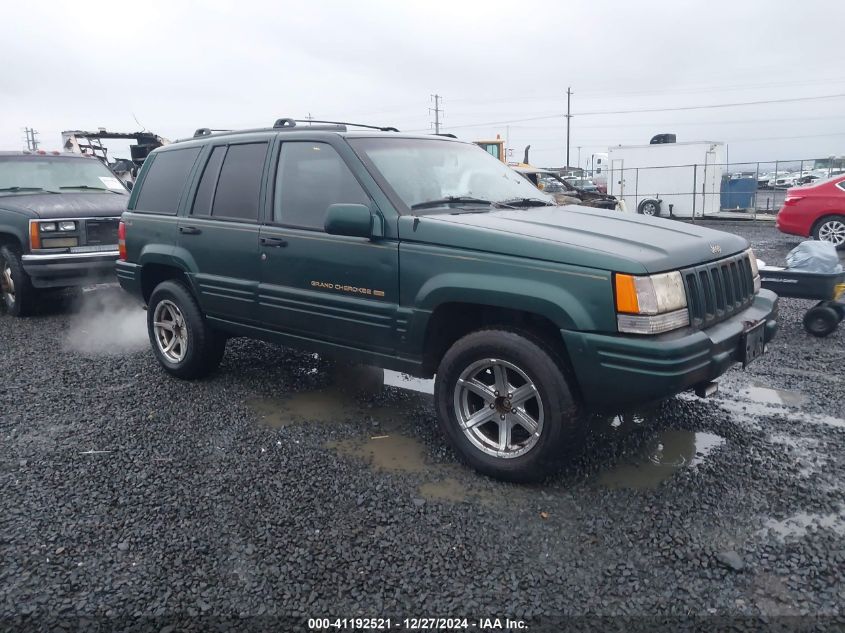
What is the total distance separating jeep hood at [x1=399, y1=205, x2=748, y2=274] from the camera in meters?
3.30

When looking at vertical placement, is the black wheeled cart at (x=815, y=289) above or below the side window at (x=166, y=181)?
below

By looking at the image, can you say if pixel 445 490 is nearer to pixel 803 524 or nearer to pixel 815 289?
pixel 803 524

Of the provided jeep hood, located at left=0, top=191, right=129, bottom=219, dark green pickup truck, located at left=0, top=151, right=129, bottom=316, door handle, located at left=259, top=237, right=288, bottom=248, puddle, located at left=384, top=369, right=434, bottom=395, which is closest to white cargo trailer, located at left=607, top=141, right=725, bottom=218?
jeep hood, located at left=0, top=191, right=129, bottom=219

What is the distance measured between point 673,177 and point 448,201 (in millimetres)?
20140

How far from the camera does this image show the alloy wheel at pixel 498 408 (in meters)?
3.56

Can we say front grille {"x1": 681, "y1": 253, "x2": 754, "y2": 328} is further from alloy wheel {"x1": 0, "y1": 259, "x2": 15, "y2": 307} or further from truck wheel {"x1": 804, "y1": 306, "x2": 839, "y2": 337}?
alloy wheel {"x1": 0, "y1": 259, "x2": 15, "y2": 307}

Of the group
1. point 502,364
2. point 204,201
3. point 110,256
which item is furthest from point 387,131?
point 110,256

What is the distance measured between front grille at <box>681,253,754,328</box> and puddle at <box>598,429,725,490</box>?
2.75 feet

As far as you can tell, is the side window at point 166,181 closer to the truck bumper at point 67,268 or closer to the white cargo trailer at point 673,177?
the truck bumper at point 67,268

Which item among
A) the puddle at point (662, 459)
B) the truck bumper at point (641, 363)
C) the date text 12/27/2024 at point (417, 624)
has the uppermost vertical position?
the truck bumper at point (641, 363)

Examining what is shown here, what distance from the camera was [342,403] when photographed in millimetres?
4977

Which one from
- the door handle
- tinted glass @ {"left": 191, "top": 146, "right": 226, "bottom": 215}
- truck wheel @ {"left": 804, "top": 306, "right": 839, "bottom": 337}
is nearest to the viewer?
the door handle

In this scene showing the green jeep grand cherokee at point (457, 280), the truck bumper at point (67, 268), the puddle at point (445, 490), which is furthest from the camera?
the truck bumper at point (67, 268)

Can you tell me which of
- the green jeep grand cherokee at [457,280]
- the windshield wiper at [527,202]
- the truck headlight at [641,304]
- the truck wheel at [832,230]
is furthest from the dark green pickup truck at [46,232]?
the truck wheel at [832,230]
